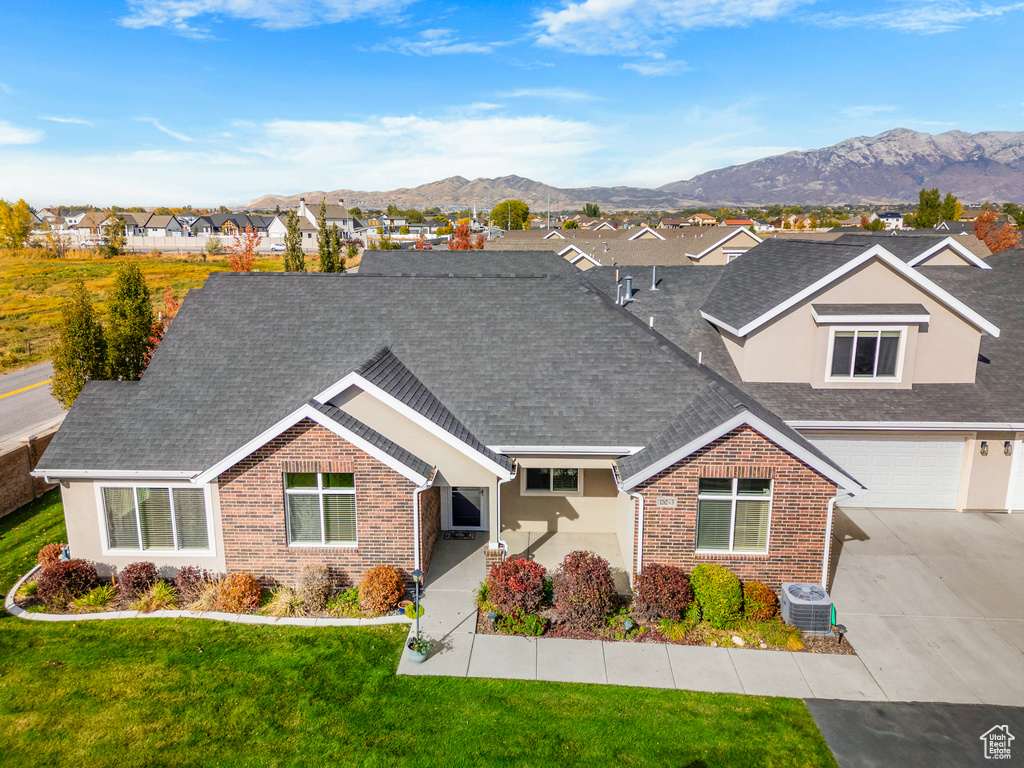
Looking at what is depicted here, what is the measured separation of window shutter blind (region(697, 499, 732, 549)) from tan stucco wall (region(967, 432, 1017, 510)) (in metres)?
9.32

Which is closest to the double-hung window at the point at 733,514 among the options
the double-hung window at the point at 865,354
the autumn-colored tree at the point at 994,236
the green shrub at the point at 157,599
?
the double-hung window at the point at 865,354

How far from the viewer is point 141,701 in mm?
10422

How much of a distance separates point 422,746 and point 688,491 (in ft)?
22.3

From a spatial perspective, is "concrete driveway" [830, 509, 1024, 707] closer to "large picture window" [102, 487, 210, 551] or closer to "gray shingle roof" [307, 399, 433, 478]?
"gray shingle roof" [307, 399, 433, 478]

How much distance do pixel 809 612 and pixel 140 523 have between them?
13.8 m

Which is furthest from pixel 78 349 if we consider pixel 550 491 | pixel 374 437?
pixel 550 491

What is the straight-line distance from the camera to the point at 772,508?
1285 centimetres

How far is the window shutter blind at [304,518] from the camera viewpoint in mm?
13188

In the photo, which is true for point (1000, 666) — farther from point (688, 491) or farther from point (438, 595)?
point (438, 595)

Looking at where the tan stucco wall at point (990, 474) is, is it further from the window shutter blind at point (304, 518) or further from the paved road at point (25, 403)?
the paved road at point (25, 403)

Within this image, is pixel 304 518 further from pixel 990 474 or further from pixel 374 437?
pixel 990 474

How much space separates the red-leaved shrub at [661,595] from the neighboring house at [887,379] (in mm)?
6481

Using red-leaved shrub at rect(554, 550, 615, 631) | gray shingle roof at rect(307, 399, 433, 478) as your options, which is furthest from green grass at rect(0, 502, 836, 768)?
gray shingle roof at rect(307, 399, 433, 478)

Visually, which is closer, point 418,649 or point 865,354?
point 418,649
